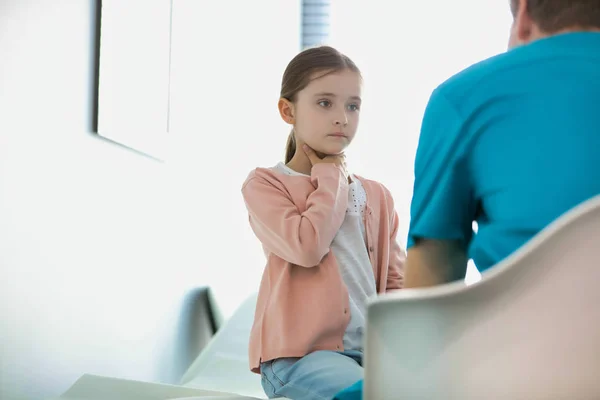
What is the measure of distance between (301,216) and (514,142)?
70 cm

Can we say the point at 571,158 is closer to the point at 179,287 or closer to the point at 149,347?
the point at 149,347

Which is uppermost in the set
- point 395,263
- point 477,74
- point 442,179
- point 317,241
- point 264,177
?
point 477,74

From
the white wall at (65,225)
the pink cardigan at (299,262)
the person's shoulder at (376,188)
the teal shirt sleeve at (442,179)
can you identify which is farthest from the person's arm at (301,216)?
the teal shirt sleeve at (442,179)

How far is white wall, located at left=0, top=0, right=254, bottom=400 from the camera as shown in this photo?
1236mm

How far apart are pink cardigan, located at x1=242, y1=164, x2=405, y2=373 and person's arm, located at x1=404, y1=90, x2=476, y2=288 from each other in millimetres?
516

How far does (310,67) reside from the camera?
1.54m

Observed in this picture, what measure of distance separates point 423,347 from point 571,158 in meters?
0.27

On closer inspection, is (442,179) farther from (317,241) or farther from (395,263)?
(395,263)

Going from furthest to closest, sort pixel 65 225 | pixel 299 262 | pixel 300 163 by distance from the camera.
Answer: pixel 300 163, pixel 65 225, pixel 299 262

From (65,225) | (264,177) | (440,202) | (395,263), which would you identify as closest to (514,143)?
(440,202)

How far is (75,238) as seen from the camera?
1486 mm

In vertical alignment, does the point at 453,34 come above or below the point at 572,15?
above

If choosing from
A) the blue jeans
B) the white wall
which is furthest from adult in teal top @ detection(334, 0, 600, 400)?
the white wall

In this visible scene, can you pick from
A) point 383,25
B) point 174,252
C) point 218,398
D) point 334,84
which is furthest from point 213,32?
point 218,398
